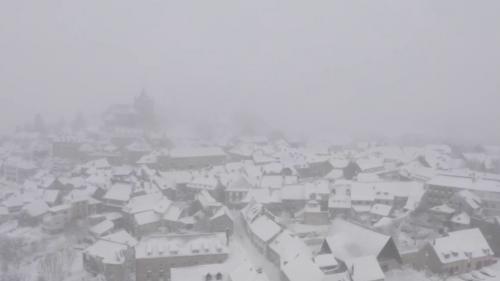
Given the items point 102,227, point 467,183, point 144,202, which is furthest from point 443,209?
point 102,227

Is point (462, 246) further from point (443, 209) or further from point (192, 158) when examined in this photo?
point (192, 158)

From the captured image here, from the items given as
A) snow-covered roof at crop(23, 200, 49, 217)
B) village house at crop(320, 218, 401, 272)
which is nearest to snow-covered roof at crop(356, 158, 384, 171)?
village house at crop(320, 218, 401, 272)

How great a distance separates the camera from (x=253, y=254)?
52.9 meters

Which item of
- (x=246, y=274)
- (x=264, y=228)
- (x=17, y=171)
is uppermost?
(x=246, y=274)

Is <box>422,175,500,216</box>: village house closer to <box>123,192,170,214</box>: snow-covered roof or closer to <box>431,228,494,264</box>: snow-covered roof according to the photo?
<box>431,228,494,264</box>: snow-covered roof

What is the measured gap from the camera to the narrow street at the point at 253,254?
158 ft

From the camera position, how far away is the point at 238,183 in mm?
71875

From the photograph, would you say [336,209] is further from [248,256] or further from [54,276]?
[54,276]

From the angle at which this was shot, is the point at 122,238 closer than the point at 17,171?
Yes

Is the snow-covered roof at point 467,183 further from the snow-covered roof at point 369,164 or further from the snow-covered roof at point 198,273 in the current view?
the snow-covered roof at point 198,273

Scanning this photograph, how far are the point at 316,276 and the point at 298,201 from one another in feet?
84.8

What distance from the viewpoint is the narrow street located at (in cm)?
4824

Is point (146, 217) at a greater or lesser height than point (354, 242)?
lesser

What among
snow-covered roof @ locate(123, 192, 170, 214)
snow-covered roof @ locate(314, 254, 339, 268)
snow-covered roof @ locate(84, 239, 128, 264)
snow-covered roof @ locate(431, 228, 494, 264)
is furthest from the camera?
snow-covered roof @ locate(123, 192, 170, 214)
